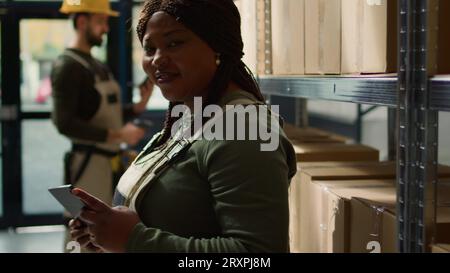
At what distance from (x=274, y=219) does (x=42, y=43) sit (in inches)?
190

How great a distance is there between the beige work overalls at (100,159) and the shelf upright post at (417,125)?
263cm

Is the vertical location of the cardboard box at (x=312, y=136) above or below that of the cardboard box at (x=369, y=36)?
below

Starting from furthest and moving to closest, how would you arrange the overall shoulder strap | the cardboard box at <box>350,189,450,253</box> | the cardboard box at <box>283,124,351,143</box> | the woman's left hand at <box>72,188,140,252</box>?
the overall shoulder strap
the cardboard box at <box>283,124,351,143</box>
the cardboard box at <box>350,189,450,253</box>
the woman's left hand at <box>72,188,140,252</box>

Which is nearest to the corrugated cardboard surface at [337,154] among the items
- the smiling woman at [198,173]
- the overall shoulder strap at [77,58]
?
the smiling woman at [198,173]

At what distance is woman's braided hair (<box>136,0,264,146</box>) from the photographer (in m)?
1.27

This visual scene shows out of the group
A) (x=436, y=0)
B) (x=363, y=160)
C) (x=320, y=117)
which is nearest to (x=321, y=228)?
(x=363, y=160)

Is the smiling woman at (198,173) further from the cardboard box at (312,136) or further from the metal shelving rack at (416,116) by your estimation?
the cardboard box at (312,136)

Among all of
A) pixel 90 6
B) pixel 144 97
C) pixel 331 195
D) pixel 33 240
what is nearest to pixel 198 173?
pixel 331 195

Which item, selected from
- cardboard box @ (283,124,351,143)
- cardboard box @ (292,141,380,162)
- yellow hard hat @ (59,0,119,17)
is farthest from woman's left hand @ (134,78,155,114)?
cardboard box @ (292,141,380,162)

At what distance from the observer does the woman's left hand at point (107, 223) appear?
3.96ft

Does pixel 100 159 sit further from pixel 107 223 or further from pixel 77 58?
pixel 107 223

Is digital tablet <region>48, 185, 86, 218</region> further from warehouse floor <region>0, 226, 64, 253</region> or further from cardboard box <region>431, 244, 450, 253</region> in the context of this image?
warehouse floor <region>0, 226, 64, 253</region>

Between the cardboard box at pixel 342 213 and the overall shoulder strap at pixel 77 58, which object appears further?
the overall shoulder strap at pixel 77 58
